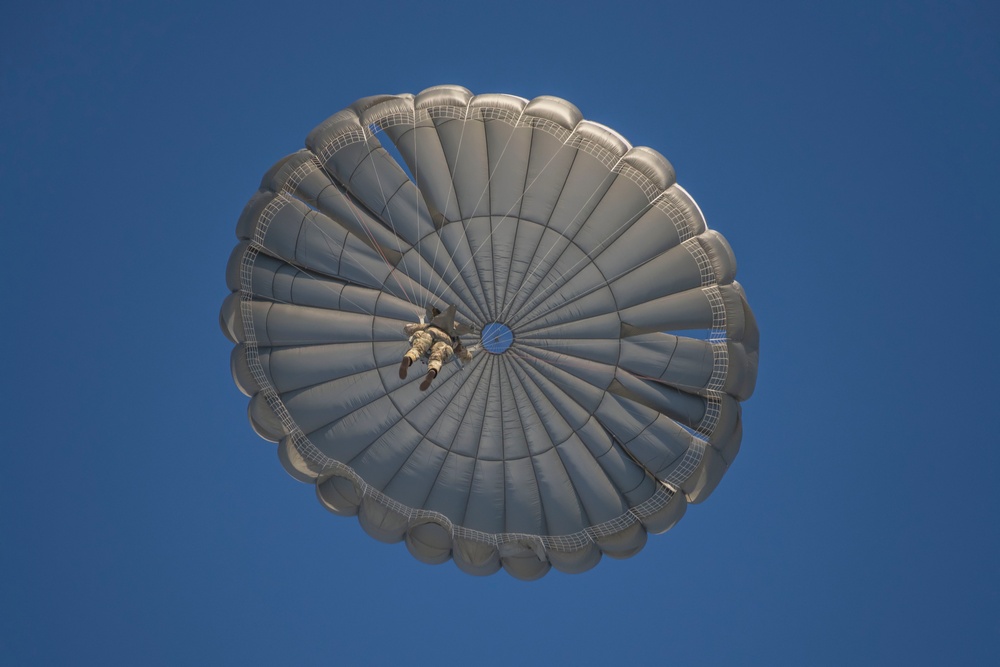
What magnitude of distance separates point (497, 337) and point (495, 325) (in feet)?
1.08

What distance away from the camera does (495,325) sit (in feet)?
97.9

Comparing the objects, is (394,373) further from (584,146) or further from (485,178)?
(584,146)

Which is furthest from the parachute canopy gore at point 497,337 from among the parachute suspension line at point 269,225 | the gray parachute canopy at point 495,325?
the parachute suspension line at point 269,225

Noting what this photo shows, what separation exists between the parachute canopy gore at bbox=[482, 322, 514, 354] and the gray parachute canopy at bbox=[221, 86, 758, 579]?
0.08 m

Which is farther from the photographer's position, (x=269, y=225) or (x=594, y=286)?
(x=269, y=225)

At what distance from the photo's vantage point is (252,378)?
1222 inches

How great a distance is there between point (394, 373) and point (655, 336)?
723 centimetres

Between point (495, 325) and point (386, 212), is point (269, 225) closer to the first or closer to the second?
point (386, 212)

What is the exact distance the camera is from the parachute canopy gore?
97.7ft

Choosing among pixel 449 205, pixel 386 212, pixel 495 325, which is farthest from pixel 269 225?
pixel 495 325

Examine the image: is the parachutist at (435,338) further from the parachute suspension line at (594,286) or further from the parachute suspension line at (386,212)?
the parachute suspension line at (594,286)

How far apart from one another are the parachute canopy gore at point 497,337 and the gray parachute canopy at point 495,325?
8cm

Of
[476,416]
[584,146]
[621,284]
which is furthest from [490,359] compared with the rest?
[584,146]

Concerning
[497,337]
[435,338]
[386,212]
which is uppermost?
[386,212]
